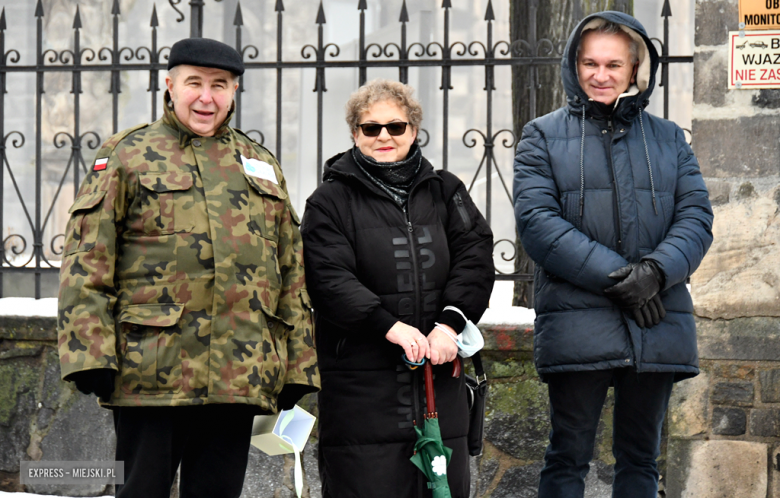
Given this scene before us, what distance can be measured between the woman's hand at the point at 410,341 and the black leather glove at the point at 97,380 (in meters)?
0.81

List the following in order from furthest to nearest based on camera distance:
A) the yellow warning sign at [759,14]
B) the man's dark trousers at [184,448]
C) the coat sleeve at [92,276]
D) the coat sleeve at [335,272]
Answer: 1. the yellow warning sign at [759,14]
2. the coat sleeve at [335,272]
3. the man's dark trousers at [184,448]
4. the coat sleeve at [92,276]

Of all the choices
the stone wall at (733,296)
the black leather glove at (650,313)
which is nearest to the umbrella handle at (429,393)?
the black leather glove at (650,313)

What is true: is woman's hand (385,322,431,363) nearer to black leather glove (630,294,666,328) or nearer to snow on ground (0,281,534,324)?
black leather glove (630,294,666,328)

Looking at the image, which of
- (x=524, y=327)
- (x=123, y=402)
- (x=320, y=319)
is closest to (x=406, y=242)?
(x=320, y=319)

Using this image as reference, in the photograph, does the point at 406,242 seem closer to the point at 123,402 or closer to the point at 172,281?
the point at 172,281

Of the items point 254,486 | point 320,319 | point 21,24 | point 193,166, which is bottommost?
point 254,486

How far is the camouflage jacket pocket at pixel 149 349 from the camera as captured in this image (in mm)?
2371

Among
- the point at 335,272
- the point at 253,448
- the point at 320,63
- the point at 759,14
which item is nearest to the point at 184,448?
the point at 335,272

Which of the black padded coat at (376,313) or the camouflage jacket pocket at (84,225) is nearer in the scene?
the camouflage jacket pocket at (84,225)

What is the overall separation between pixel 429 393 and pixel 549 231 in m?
0.65

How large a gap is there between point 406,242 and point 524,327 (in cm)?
144

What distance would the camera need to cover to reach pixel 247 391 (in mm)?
2455

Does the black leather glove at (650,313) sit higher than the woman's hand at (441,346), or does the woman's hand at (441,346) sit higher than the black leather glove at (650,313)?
the black leather glove at (650,313)

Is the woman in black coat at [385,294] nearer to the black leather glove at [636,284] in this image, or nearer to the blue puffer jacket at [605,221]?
the blue puffer jacket at [605,221]
